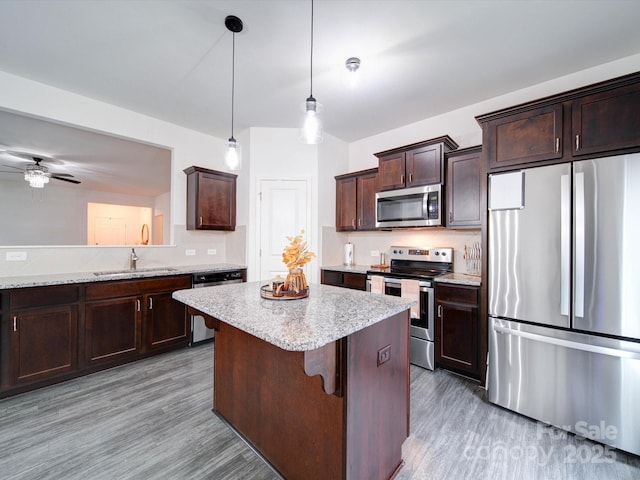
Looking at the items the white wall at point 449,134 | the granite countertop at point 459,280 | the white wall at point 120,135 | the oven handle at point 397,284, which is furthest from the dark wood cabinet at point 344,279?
the white wall at point 120,135

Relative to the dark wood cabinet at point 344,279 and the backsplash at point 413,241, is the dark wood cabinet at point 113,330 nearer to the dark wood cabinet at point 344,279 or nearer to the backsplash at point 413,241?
the dark wood cabinet at point 344,279

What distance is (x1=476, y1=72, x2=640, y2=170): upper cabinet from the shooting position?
1.72 m

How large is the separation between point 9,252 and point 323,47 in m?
3.49

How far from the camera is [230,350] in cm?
181

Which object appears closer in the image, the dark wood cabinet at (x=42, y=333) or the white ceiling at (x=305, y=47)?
the white ceiling at (x=305, y=47)

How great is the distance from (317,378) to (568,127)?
7.76 feet

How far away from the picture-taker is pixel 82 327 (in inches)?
101

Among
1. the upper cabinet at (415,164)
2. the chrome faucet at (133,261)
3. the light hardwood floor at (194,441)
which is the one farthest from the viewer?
the chrome faucet at (133,261)

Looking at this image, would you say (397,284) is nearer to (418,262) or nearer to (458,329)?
(418,262)

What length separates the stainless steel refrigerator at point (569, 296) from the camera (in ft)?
5.49

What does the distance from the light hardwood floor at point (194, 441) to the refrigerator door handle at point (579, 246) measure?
91cm

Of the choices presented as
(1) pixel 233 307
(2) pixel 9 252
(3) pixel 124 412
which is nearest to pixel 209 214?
(2) pixel 9 252

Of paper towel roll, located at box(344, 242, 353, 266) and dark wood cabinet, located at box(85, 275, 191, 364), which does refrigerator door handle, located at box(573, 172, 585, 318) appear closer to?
paper towel roll, located at box(344, 242, 353, 266)

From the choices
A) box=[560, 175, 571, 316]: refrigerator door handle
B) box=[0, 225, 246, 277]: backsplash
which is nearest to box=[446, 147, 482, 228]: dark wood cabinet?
box=[560, 175, 571, 316]: refrigerator door handle
